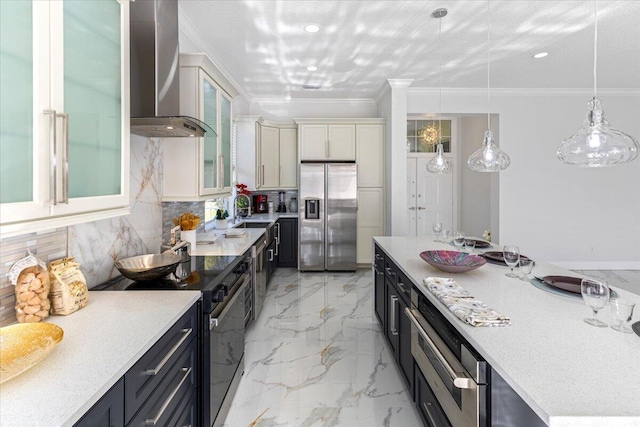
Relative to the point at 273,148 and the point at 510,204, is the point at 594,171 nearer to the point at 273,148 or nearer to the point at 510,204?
the point at 510,204

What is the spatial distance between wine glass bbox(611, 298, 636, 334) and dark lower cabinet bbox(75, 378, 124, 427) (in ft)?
5.45

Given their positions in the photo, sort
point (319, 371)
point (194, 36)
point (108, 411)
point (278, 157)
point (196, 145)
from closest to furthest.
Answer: point (108, 411) → point (319, 371) → point (196, 145) → point (194, 36) → point (278, 157)

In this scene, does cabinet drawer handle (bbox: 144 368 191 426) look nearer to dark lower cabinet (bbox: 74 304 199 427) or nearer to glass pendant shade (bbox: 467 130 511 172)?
dark lower cabinet (bbox: 74 304 199 427)

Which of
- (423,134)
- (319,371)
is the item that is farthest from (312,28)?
(423,134)

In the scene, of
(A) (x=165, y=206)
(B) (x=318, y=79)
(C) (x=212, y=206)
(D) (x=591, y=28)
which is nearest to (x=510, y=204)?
(D) (x=591, y=28)

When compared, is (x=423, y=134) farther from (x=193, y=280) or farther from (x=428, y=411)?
(x=193, y=280)

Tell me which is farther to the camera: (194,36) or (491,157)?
(194,36)

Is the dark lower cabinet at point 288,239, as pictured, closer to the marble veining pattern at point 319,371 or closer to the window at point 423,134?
the marble veining pattern at point 319,371

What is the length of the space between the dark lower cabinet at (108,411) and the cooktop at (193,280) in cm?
71

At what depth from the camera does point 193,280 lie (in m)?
1.81

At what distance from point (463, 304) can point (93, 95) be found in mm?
1693

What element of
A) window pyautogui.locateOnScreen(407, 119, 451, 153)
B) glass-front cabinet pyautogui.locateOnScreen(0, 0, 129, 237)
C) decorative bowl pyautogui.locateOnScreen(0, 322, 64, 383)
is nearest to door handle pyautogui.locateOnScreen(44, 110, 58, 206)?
glass-front cabinet pyautogui.locateOnScreen(0, 0, 129, 237)

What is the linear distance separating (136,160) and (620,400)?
2.61 metres

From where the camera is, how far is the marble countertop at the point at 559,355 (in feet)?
2.64
